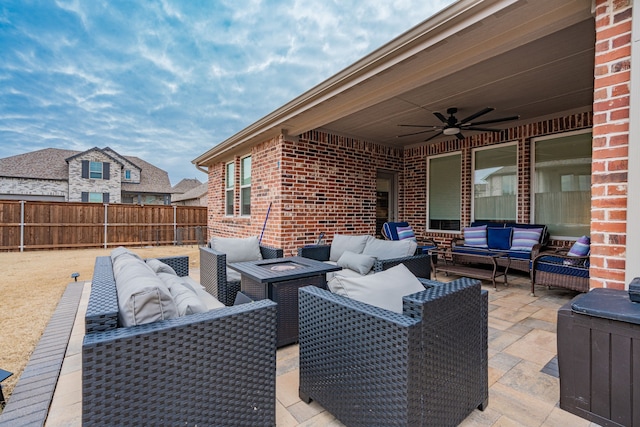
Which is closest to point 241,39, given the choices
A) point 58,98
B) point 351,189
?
point 351,189

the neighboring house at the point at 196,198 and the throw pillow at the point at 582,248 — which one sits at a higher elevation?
the neighboring house at the point at 196,198

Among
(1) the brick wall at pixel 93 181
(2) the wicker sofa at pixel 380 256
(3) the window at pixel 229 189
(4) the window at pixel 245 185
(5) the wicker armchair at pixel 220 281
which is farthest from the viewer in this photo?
(1) the brick wall at pixel 93 181

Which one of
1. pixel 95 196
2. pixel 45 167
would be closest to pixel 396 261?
pixel 95 196

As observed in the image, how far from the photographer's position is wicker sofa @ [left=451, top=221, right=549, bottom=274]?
14.2ft

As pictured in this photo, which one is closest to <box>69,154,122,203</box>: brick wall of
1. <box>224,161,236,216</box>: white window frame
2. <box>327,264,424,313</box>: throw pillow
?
<box>224,161,236,216</box>: white window frame

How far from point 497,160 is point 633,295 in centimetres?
480

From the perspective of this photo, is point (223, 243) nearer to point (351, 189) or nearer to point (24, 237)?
point (351, 189)

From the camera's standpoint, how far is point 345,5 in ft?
26.4

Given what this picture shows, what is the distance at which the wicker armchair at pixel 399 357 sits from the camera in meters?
1.19

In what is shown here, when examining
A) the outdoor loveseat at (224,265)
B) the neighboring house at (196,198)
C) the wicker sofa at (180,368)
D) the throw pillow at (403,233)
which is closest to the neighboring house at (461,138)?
the throw pillow at (403,233)

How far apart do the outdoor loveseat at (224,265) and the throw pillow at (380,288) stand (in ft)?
6.09

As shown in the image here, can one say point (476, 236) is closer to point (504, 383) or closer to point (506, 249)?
point (506, 249)

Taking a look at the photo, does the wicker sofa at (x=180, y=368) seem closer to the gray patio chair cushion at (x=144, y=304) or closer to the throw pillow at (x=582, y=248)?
the gray patio chair cushion at (x=144, y=304)

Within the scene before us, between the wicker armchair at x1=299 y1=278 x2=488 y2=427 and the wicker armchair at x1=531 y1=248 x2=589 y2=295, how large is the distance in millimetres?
2910
